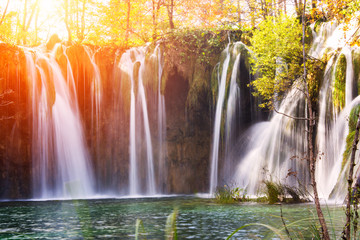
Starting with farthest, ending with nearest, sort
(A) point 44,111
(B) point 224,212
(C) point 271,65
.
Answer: (A) point 44,111
(C) point 271,65
(B) point 224,212

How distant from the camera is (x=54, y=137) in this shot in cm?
1762

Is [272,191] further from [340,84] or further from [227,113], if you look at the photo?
[227,113]

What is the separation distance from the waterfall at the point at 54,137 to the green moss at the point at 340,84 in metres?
10.6

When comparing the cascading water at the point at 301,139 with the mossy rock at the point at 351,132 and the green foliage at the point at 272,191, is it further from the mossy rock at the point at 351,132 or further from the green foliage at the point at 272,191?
the mossy rock at the point at 351,132

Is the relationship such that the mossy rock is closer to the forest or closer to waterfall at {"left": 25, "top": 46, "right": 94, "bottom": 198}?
the forest

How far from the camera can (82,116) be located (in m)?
18.4

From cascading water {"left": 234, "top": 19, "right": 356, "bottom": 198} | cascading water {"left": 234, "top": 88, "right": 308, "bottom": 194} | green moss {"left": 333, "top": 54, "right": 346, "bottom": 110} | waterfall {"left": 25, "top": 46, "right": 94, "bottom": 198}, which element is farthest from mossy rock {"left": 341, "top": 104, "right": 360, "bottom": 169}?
waterfall {"left": 25, "top": 46, "right": 94, "bottom": 198}

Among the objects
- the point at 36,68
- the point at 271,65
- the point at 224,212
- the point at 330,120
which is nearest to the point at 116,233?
the point at 224,212

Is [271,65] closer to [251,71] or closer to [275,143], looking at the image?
[251,71]

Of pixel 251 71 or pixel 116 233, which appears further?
pixel 251 71

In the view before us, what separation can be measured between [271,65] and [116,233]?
11500mm

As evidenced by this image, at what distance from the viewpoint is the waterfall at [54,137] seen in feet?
57.4

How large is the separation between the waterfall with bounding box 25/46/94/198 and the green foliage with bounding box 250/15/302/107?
26.5 feet

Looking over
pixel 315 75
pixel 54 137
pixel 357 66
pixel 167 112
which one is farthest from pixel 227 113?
pixel 54 137
